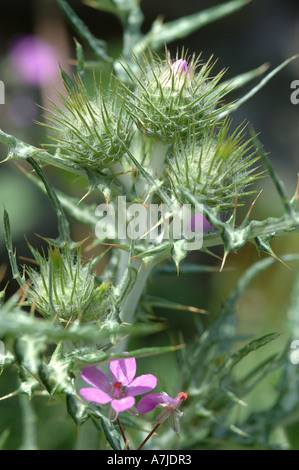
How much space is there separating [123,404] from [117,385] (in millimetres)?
94

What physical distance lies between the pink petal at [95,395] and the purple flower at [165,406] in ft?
0.42

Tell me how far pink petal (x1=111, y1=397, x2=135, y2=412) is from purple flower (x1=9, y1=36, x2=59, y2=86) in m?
3.44

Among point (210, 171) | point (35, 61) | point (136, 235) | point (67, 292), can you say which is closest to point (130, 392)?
point (67, 292)

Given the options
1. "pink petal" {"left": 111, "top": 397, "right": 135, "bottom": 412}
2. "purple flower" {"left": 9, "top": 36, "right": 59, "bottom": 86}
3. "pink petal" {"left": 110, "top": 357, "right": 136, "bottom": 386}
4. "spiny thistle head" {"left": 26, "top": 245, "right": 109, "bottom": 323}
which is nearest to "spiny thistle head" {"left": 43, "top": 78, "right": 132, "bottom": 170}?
"spiny thistle head" {"left": 26, "top": 245, "right": 109, "bottom": 323}

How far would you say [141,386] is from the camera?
4.99 ft

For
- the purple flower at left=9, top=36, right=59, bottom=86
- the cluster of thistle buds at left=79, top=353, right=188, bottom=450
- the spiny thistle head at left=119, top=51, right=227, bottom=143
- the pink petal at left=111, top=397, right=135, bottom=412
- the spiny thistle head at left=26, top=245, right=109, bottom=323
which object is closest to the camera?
the pink petal at left=111, top=397, right=135, bottom=412

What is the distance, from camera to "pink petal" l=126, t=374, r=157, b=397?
4.95 ft

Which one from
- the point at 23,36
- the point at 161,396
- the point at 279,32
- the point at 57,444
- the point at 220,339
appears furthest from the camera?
the point at 279,32

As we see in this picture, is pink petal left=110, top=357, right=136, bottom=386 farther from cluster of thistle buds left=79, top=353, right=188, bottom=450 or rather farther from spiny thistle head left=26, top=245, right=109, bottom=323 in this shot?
spiny thistle head left=26, top=245, right=109, bottom=323

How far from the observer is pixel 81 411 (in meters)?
1.44

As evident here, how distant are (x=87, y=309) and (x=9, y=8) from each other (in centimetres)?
419

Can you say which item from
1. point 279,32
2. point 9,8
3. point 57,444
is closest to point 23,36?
point 9,8

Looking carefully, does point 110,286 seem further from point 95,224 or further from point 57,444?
point 57,444
